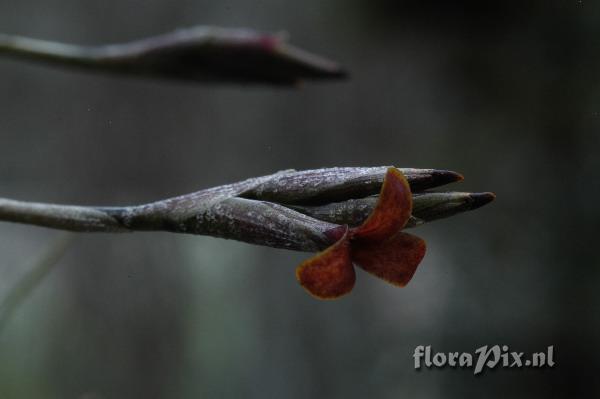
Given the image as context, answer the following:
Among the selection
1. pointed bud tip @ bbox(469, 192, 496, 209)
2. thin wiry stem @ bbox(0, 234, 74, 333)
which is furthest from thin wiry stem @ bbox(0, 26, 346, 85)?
pointed bud tip @ bbox(469, 192, 496, 209)

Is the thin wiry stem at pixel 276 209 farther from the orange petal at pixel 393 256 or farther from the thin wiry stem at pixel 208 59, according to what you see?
the thin wiry stem at pixel 208 59

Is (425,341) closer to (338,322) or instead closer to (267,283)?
(338,322)

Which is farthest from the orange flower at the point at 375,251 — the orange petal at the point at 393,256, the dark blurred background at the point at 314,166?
the dark blurred background at the point at 314,166

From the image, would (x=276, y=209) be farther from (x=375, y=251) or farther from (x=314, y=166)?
(x=314, y=166)

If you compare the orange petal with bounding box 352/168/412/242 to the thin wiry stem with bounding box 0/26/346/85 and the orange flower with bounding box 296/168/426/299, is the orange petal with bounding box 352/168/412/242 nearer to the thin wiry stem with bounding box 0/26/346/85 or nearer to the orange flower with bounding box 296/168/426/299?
the orange flower with bounding box 296/168/426/299

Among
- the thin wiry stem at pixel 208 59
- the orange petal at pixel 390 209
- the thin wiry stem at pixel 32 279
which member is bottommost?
the thin wiry stem at pixel 32 279

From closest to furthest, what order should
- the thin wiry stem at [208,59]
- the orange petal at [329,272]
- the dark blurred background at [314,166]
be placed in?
1. the orange petal at [329,272]
2. the thin wiry stem at [208,59]
3. the dark blurred background at [314,166]

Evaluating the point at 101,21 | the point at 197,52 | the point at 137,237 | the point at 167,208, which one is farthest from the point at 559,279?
the point at 101,21

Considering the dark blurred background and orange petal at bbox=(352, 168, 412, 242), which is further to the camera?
the dark blurred background

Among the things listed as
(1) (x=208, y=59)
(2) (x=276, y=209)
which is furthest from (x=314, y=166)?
(2) (x=276, y=209)
